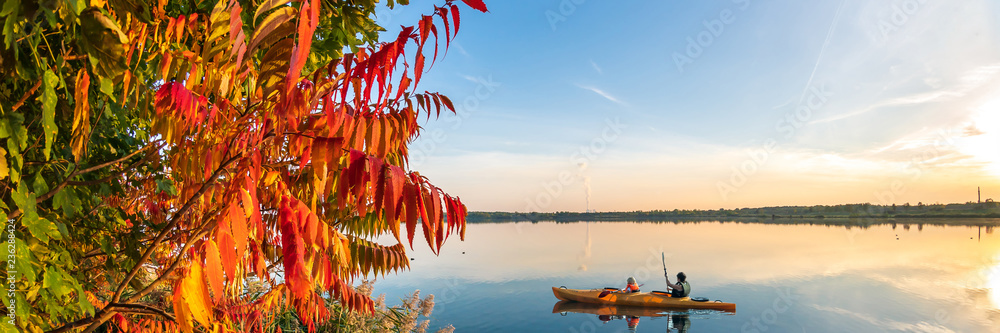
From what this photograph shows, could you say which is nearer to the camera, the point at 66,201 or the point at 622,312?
the point at 66,201

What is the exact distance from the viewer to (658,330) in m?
24.2

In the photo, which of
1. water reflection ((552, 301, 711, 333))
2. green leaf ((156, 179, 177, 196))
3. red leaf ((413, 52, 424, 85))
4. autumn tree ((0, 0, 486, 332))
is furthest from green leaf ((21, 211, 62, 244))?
water reflection ((552, 301, 711, 333))

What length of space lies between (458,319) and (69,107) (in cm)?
2464

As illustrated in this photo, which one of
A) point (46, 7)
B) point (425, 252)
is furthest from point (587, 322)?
point (425, 252)

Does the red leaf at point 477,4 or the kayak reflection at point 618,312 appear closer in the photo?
the red leaf at point 477,4

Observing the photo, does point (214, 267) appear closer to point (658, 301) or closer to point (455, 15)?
point (455, 15)

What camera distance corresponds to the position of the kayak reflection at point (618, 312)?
26256mm

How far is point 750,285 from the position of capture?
1348 inches

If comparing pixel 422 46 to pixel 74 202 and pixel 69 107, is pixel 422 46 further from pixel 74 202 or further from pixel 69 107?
pixel 74 202

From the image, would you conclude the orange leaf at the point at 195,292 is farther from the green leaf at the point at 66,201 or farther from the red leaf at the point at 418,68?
the green leaf at the point at 66,201

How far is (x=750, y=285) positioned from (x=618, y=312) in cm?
1311

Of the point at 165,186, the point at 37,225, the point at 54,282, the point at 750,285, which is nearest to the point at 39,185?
the point at 37,225

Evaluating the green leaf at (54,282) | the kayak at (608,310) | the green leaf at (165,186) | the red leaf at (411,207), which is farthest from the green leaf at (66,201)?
the kayak at (608,310)

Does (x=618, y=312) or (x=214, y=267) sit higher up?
(x=214, y=267)
